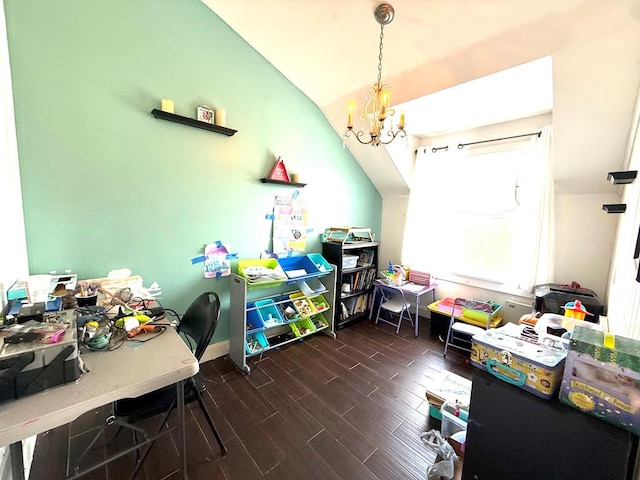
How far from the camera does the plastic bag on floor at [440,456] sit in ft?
4.32

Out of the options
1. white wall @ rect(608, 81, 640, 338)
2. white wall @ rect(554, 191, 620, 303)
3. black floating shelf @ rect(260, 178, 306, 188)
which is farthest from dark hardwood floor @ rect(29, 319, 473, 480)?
black floating shelf @ rect(260, 178, 306, 188)

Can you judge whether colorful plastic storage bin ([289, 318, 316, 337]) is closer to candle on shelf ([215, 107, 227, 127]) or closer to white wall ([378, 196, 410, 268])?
white wall ([378, 196, 410, 268])

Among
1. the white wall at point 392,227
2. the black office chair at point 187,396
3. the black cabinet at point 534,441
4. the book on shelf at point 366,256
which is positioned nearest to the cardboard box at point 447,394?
the black cabinet at point 534,441

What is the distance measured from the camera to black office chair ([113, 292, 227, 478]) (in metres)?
1.19

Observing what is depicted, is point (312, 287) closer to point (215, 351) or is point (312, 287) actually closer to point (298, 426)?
point (215, 351)

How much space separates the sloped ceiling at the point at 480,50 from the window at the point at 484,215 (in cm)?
33

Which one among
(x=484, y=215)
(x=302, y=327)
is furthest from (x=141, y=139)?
(x=484, y=215)

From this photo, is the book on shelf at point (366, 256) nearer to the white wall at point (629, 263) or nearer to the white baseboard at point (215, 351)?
the white baseboard at point (215, 351)

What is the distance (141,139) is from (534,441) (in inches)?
106

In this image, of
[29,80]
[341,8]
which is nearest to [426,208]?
[341,8]

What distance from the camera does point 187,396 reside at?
4.43ft

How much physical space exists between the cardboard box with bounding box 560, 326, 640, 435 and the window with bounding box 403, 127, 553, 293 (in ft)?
6.13

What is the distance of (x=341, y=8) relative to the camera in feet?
5.41

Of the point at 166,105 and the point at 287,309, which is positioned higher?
the point at 166,105
